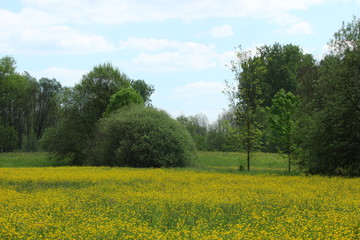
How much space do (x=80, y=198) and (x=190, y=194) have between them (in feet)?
15.1

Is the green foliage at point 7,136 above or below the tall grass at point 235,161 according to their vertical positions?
above

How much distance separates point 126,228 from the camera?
1145cm

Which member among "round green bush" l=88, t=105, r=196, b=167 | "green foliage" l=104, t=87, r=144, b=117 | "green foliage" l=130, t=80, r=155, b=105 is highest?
"green foliage" l=130, t=80, r=155, b=105

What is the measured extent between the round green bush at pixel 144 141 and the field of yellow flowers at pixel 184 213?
21.1 m

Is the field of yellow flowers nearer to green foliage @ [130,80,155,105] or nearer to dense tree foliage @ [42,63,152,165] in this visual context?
dense tree foliage @ [42,63,152,165]

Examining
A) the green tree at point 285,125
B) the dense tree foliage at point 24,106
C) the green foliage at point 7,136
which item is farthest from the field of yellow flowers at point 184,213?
the dense tree foliage at point 24,106

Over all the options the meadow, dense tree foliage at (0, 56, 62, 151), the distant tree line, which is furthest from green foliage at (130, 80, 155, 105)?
the meadow

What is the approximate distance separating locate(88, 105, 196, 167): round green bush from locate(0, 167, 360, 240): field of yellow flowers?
830 inches

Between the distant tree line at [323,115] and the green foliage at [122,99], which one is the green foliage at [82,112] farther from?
the distant tree line at [323,115]

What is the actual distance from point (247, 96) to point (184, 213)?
84.3ft

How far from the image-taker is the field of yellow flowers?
1098cm

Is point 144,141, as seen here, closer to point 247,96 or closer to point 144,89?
point 247,96

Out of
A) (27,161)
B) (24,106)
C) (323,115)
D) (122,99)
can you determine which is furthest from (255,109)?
(24,106)

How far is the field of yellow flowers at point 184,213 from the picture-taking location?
36.0 feet
